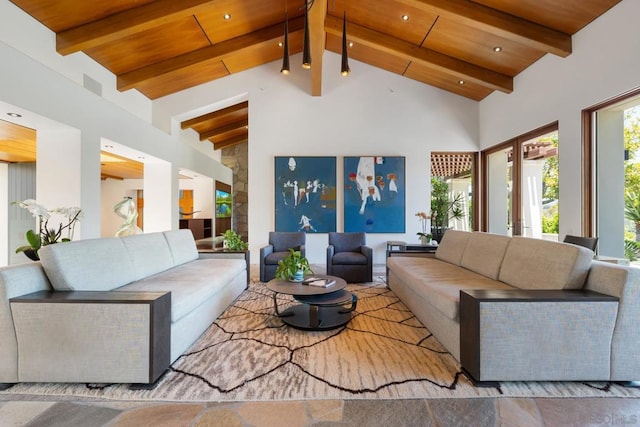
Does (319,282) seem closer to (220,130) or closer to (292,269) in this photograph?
(292,269)

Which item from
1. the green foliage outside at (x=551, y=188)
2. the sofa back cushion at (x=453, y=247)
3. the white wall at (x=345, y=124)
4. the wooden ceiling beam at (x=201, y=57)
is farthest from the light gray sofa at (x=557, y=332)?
the wooden ceiling beam at (x=201, y=57)

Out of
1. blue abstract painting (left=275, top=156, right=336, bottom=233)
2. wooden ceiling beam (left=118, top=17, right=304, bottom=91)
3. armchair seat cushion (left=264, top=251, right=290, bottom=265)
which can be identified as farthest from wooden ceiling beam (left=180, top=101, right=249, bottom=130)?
armchair seat cushion (left=264, top=251, right=290, bottom=265)

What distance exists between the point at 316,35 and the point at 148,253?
354cm

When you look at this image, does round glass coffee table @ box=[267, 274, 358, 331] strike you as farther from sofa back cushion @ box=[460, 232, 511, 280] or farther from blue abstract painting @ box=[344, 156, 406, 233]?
blue abstract painting @ box=[344, 156, 406, 233]

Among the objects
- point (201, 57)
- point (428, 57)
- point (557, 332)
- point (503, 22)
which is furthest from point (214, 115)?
point (557, 332)

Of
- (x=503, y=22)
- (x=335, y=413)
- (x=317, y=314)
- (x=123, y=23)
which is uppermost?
(x=503, y=22)

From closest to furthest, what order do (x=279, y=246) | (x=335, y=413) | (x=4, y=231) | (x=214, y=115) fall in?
1. (x=335, y=413)
2. (x=279, y=246)
3. (x=4, y=231)
4. (x=214, y=115)

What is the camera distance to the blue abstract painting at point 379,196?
593 centimetres

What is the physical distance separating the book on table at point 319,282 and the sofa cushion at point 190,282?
3.01ft

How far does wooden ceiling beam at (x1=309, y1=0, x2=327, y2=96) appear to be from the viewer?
11.6ft

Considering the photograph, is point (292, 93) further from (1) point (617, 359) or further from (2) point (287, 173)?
(1) point (617, 359)

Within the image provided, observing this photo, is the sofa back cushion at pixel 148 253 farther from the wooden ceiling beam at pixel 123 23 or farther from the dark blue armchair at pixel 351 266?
the wooden ceiling beam at pixel 123 23

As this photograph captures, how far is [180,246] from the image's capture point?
3.79 m

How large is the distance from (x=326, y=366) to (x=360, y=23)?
201 inches
